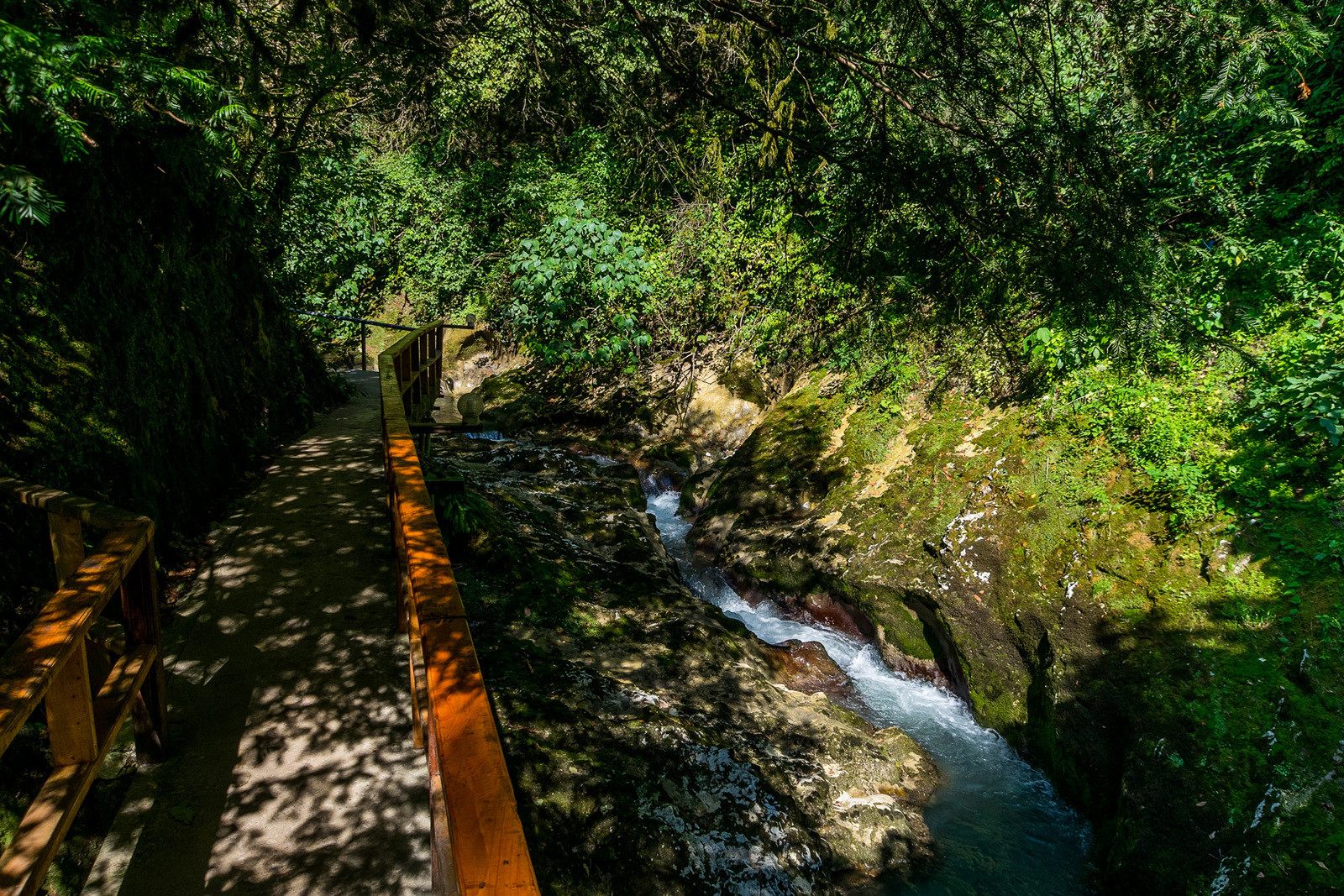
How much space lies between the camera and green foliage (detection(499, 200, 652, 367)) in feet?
34.6

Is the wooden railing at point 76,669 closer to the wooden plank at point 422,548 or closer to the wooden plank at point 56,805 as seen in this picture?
the wooden plank at point 56,805

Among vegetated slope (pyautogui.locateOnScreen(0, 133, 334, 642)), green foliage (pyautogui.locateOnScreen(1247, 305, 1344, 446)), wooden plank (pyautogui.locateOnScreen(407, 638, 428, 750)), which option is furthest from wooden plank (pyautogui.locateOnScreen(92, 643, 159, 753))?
green foliage (pyautogui.locateOnScreen(1247, 305, 1344, 446))

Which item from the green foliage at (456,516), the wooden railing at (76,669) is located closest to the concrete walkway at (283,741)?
the wooden railing at (76,669)

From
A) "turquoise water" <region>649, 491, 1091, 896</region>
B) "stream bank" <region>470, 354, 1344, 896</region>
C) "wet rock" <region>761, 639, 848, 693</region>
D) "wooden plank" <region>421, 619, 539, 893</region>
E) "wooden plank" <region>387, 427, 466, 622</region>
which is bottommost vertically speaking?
"turquoise water" <region>649, 491, 1091, 896</region>

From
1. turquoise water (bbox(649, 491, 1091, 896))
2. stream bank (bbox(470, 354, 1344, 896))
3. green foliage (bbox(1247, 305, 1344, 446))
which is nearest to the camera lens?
stream bank (bbox(470, 354, 1344, 896))

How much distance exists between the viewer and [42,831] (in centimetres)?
207

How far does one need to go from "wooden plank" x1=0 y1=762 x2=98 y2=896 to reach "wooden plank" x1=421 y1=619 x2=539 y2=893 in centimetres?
120

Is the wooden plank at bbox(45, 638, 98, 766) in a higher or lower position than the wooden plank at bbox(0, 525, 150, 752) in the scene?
lower

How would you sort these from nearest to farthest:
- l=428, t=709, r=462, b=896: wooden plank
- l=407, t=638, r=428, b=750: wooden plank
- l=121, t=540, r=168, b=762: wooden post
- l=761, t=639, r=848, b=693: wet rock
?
l=428, t=709, r=462, b=896: wooden plank
l=407, t=638, r=428, b=750: wooden plank
l=121, t=540, r=168, b=762: wooden post
l=761, t=639, r=848, b=693: wet rock

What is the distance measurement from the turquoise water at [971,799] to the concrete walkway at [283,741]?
3.62m

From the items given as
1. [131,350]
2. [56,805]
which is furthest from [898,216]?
[131,350]

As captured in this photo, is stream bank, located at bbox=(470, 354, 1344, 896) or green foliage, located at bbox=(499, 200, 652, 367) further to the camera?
green foliage, located at bbox=(499, 200, 652, 367)

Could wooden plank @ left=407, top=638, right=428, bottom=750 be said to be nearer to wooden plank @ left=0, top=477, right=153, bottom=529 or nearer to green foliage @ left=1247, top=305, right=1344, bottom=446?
wooden plank @ left=0, top=477, right=153, bottom=529

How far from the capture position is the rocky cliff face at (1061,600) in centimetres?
477
